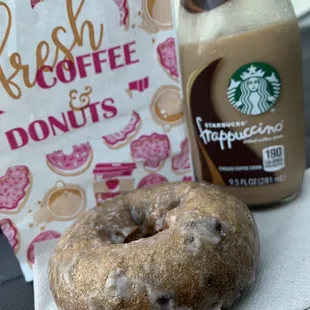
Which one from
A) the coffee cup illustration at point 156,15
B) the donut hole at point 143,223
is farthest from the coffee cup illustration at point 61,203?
the coffee cup illustration at point 156,15

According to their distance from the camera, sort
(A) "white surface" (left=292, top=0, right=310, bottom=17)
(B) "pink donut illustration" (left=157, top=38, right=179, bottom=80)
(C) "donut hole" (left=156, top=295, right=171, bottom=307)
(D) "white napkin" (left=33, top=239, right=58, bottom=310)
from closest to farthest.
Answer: (C) "donut hole" (left=156, top=295, right=171, bottom=307) → (D) "white napkin" (left=33, top=239, right=58, bottom=310) → (B) "pink donut illustration" (left=157, top=38, right=179, bottom=80) → (A) "white surface" (left=292, top=0, right=310, bottom=17)

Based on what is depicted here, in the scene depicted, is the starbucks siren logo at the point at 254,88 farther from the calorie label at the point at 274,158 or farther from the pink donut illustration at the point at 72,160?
the pink donut illustration at the point at 72,160

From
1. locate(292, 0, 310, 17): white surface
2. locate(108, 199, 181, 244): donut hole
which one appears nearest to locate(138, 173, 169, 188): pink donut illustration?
locate(108, 199, 181, 244): donut hole

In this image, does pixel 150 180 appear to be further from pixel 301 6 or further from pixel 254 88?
pixel 301 6

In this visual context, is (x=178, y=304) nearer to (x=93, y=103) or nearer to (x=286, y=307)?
(x=286, y=307)

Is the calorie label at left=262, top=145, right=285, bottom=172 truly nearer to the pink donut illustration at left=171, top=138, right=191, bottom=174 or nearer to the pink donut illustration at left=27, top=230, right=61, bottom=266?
the pink donut illustration at left=171, top=138, right=191, bottom=174
